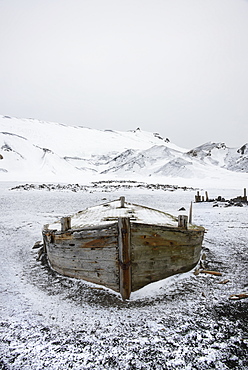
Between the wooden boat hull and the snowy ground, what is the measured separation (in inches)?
10.1

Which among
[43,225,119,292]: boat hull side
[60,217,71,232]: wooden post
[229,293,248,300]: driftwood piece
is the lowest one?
[229,293,248,300]: driftwood piece

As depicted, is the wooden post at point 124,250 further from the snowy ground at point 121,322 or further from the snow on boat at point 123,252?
the snowy ground at point 121,322

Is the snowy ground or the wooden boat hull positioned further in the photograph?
the wooden boat hull

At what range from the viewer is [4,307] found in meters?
4.60

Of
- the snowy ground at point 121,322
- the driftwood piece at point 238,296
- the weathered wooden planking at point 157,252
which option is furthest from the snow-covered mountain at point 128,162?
the driftwood piece at point 238,296

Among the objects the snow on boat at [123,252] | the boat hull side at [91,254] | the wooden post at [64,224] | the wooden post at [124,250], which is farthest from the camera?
the wooden post at [64,224]

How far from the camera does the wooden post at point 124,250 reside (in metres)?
4.63

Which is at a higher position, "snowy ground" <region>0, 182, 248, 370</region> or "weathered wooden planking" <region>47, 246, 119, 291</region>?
"weathered wooden planking" <region>47, 246, 119, 291</region>

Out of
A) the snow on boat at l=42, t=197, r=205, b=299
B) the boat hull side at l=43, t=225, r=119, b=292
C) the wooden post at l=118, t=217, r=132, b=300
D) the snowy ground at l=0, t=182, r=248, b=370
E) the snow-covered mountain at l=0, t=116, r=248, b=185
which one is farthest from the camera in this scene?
the snow-covered mountain at l=0, t=116, r=248, b=185

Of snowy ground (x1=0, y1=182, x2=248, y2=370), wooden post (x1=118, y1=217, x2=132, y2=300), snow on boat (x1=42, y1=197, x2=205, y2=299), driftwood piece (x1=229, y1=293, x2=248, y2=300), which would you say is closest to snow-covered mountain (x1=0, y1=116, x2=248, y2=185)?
snow on boat (x1=42, y1=197, x2=205, y2=299)

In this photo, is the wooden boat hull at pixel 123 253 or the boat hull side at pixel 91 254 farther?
the boat hull side at pixel 91 254

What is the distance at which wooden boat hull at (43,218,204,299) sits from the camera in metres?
4.73

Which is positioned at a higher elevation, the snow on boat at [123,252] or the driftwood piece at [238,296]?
the snow on boat at [123,252]

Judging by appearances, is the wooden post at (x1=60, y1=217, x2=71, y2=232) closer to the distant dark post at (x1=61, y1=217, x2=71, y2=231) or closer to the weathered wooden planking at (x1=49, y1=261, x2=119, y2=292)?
the distant dark post at (x1=61, y1=217, x2=71, y2=231)
